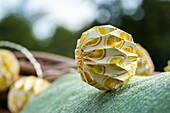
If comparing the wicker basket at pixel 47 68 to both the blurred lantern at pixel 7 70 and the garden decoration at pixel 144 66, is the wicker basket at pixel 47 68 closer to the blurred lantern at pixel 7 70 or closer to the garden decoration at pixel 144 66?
the blurred lantern at pixel 7 70

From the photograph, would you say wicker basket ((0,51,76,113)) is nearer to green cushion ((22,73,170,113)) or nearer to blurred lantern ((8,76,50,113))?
blurred lantern ((8,76,50,113))

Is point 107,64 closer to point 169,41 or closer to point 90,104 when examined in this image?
point 90,104

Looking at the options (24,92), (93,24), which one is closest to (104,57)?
(24,92)

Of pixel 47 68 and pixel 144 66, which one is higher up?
pixel 144 66

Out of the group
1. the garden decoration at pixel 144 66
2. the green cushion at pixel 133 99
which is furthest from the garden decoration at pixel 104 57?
the garden decoration at pixel 144 66

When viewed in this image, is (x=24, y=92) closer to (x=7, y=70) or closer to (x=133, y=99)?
(x=7, y=70)
